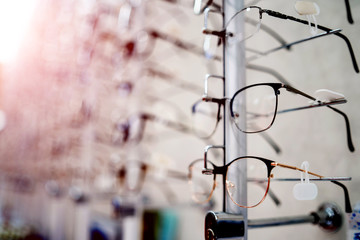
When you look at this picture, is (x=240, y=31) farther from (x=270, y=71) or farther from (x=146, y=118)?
(x=146, y=118)

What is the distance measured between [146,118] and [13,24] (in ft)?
10.1

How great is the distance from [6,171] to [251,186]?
12.6ft

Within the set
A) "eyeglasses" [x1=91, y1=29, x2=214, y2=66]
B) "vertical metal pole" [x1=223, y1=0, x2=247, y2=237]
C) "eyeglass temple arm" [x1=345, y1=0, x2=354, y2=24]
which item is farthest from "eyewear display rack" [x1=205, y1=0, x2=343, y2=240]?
"eyeglasses" [x1=91, y1=29, x2=214, y2=66]

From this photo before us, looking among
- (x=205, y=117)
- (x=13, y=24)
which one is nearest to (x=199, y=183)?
(x=205, y=117)

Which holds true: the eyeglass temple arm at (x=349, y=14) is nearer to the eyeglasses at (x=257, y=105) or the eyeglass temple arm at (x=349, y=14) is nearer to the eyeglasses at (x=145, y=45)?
the eyeglasses at (x=257, y=105)

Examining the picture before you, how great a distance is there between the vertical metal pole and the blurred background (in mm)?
66

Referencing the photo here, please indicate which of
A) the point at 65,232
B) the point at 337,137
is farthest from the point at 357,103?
the point at 65,232

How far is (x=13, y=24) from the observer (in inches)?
138

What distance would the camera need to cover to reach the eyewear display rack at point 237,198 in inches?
20.6

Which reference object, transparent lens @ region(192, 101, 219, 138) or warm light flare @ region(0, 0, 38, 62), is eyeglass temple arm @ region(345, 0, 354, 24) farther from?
warm light flare @ region(0, 0, 38, 62)

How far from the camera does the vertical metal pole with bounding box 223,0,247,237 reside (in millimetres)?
561

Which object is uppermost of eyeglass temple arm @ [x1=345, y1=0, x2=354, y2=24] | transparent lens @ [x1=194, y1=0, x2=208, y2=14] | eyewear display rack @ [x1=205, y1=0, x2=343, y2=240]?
transparent lens @ [x1=194, y1=0, x2=208, y2=14]

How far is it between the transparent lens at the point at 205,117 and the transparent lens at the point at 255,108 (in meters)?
0.09

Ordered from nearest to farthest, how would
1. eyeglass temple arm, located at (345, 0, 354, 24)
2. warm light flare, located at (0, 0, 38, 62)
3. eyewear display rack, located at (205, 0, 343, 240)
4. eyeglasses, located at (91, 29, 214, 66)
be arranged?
eyewear display rack, located at (205, 0, 343, 240), eyeglass temple arm, located at (345, 0, 354, 24), eyeglasses, located at (91, 29, 214, 66), warm light flare, located at (0, 0, 38, 62)
